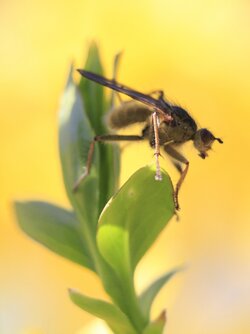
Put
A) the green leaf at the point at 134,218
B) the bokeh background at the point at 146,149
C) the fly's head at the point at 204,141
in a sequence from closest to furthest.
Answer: the green leaf at the point at 134,218 → the fly's head at the point at 204,141 → the bokeh background at the point at 146,149

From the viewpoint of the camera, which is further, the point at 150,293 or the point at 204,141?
the point at 204,141

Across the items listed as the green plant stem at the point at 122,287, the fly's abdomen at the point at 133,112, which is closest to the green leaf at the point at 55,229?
the green plant stem at the point at 122,287

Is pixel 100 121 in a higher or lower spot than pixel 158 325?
higher

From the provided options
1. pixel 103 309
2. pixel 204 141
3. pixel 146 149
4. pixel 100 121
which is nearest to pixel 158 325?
pixel 103 309

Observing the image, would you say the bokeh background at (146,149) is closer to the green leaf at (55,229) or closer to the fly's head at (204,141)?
the fly's head at (204,141)

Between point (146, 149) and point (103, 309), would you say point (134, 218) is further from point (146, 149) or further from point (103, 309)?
point (146, 149)

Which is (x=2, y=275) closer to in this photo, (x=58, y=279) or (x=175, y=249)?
(x=58, y=279)
